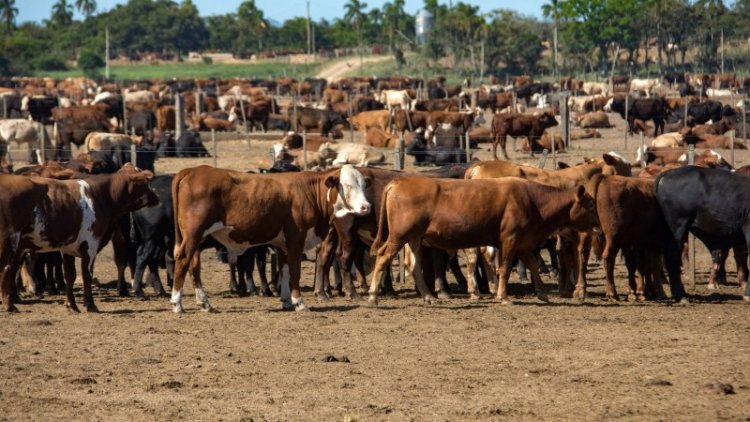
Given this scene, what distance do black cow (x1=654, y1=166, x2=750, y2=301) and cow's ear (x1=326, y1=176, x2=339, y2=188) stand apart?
3831 millimetres

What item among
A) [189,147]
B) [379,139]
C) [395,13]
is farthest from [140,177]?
[395,13]

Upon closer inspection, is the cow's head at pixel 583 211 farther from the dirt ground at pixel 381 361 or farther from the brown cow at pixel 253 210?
the brown cow at pixel 253 210

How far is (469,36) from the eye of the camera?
99.8 m

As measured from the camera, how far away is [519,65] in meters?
104

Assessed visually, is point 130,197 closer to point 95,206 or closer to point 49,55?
point 95,206

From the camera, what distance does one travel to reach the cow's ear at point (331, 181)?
1492cm

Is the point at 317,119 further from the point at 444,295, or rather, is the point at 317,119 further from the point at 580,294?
the point at 580,294

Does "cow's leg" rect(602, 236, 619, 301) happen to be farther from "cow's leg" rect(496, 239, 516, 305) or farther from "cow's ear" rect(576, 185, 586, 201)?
"cow's leg" rect(496, 239, 516, 305)

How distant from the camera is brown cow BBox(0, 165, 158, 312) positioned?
556 inches

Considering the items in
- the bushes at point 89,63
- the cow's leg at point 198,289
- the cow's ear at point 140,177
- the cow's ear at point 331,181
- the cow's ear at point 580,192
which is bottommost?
the cow's leg at point 198,289

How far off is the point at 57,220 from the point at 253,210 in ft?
6.77

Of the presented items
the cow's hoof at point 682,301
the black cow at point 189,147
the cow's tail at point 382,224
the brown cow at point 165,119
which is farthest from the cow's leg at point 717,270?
the brown cow at point 165,119

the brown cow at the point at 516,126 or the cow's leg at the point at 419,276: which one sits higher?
the brown cow at the point at 516,126

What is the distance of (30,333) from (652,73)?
86.0m
